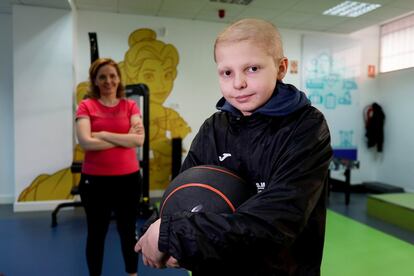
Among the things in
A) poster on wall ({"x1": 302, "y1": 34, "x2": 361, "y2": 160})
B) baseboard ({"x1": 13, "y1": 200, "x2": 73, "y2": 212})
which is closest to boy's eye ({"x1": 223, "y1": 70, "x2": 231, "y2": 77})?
baseboard ({"x1": 13, "y1": 200, "x2": 73, "y2": 212})

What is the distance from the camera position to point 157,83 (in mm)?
5289

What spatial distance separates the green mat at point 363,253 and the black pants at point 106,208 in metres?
1.65

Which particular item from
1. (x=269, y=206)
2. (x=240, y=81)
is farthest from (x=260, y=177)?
(x=240, y=81)

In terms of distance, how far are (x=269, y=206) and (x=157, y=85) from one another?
478 cm

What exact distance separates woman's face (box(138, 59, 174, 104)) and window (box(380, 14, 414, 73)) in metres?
3.57

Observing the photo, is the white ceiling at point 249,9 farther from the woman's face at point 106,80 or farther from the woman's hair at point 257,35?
the woman's hair at point 257,35

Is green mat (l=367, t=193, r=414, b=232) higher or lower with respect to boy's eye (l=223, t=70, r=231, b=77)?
lower

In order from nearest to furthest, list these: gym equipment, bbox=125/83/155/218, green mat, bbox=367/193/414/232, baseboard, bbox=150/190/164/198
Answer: green mat, bbox=367/193/414/232 < gym equipment, bbox=125/83/155/218 < baseboard, bbox=150/190/164/198

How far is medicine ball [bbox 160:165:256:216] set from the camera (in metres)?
0.81

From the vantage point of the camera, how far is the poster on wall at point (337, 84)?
5.99 metres

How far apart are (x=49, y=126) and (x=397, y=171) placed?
18.2ft

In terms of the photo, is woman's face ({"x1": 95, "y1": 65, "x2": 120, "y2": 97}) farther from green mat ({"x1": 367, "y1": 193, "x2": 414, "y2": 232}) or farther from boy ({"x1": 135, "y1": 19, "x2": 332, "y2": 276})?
green mat ({"x1": 367, "y1": 193, "x2": 414, "y2": 232})

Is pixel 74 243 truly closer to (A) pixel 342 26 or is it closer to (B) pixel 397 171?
(B) pixel 397 171

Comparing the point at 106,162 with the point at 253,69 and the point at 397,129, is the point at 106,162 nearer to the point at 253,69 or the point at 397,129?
the point at 253,69
